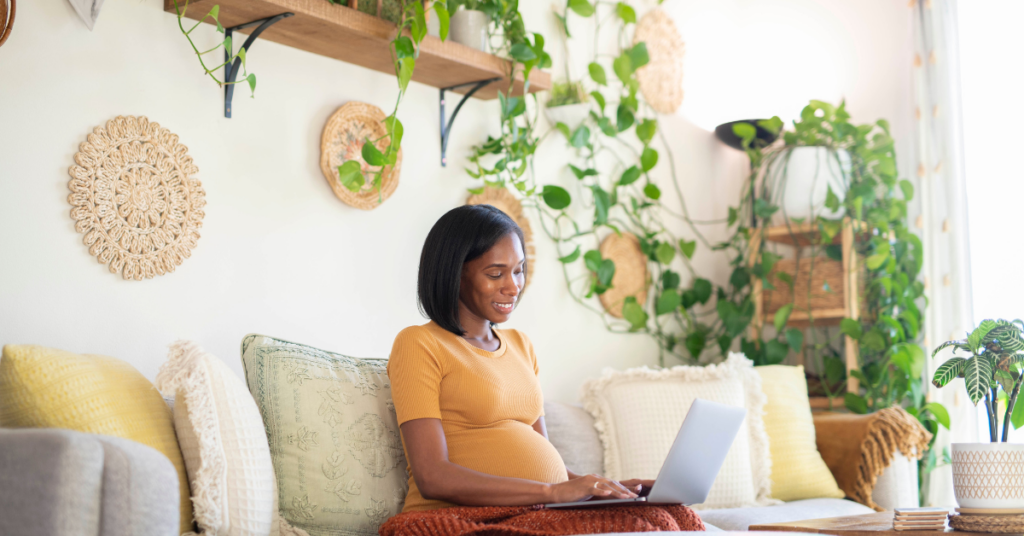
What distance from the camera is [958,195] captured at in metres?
3.02

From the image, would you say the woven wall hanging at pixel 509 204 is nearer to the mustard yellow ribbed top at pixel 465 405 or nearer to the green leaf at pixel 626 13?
the green leaf at pixel 626 13

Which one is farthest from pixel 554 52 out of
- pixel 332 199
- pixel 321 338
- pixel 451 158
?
pixel 321 338

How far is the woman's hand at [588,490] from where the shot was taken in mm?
1411

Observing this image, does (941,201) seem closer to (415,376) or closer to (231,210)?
(415,376)

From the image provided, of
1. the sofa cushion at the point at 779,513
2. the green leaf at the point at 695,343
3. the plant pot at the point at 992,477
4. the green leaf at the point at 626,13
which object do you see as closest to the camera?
the plant pot at the point at 992,477

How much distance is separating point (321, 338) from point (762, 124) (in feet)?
6.04

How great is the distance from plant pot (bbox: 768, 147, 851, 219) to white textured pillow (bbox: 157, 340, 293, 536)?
2.19 metres

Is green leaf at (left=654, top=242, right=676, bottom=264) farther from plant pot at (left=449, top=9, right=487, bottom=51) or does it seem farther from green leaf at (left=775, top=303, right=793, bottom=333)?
plant pot at (left=449, top=9, right=487, bottom=51)

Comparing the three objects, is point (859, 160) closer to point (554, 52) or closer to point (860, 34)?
point (860, 34)

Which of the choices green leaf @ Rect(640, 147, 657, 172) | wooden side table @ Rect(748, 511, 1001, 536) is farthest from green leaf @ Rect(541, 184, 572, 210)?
wooden side table @ Rect(748, 511, 1001, 536)

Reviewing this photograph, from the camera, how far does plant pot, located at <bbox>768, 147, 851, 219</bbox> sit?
302cm

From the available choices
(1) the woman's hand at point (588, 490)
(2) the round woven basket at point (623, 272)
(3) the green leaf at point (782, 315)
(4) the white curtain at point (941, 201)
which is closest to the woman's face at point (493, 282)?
(1) the woman's hand at point (588, 490)

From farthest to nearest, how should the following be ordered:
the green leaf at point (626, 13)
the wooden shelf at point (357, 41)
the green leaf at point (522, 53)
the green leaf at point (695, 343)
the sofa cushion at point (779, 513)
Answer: the green leaf at point (695, 343) < the green leaf at point (626, 13) < the green leaf at point (522, 53) < the sofa cushion at point (779, 513) < the wooden shelf at point (357, 41)

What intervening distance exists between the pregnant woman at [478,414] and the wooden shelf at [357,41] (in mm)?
572
